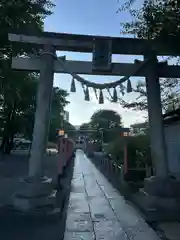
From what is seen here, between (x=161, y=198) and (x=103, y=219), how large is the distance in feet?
4.66

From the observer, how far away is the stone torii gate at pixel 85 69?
21.9 ft

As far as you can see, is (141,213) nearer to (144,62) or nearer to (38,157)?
(38,157)

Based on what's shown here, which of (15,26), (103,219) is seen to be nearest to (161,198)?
(103,219)

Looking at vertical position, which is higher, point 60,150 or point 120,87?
point 120,87

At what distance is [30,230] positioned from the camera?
503 centimetres

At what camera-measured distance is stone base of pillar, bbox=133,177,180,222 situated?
20.2ft

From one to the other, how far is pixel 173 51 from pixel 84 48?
2.18 metres

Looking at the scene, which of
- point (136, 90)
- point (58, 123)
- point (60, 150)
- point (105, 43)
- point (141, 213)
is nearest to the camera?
point (141, 213)

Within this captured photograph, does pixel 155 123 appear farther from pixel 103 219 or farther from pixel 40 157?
pixel 40 157

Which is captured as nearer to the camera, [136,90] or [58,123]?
[136,90]

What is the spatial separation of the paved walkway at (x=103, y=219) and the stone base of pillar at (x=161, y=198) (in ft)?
1.04

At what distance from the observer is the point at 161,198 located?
6387 mm

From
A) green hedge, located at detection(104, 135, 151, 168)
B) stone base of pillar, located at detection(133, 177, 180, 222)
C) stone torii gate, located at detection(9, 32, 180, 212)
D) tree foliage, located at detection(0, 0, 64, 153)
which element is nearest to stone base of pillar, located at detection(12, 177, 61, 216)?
stone torii gate, located at detection(9, 32, 180, 212)

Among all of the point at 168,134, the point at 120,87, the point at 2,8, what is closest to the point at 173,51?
the point at 120,87
